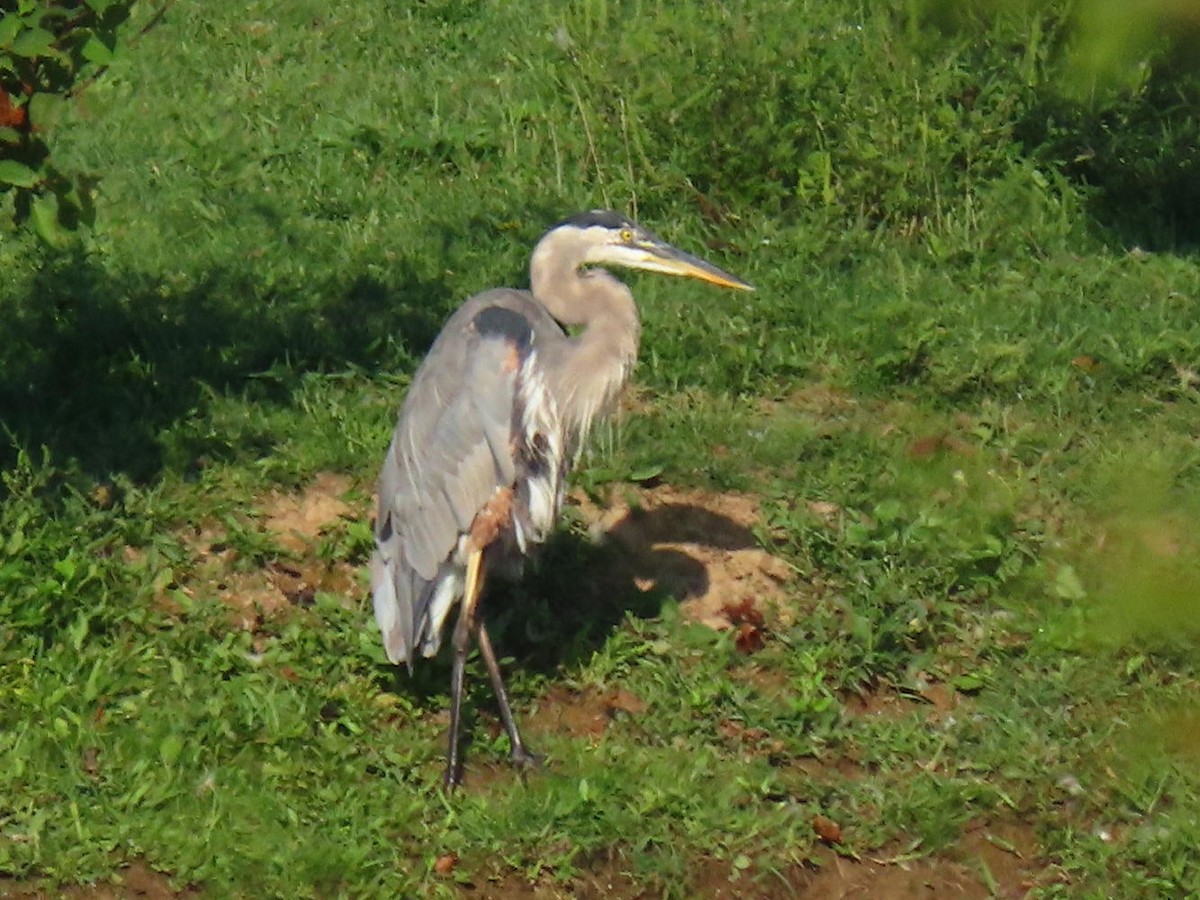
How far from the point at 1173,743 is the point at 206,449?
4.58 m

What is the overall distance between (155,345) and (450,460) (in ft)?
5.78

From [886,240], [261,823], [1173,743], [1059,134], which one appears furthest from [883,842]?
[1059,134]

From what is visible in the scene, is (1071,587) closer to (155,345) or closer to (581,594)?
(581,594)

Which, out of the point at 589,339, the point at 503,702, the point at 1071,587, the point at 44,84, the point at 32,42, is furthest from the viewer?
the point at 589,339

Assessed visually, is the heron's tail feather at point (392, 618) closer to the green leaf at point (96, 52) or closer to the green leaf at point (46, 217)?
the green leaf at point (46, 217)

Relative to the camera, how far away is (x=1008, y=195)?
783cm

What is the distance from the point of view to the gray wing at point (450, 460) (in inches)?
206

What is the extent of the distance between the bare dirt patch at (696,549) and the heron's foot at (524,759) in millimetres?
861

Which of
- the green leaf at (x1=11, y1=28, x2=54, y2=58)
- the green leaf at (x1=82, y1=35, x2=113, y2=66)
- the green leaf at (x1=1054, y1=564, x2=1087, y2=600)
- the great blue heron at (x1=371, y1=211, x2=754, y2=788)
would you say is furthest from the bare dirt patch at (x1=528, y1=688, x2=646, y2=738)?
the green leaf at (x1=1054, y1=564, x2=1087, y2=600)

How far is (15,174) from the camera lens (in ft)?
15.6

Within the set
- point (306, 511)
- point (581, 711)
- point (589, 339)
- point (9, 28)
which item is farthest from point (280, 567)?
point (9, 28)

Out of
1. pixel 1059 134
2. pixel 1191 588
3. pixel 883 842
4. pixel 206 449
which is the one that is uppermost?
pixel 1191 588

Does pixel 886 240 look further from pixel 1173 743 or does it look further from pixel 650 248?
pixel 1173 743

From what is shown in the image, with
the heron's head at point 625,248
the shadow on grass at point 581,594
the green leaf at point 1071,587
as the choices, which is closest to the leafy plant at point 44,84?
the heron's head at point 625,248
